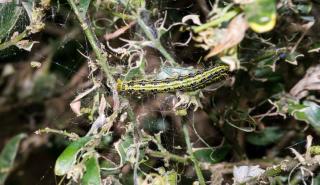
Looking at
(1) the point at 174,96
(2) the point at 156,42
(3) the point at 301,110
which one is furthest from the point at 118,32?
(3) the point at 301,110

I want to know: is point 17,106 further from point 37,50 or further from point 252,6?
point 252,6

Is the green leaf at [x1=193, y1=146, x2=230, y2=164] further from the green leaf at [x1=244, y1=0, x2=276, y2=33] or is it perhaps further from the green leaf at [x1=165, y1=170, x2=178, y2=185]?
the green leaf at [x1=244, y1=0, x2=276, y2=33]

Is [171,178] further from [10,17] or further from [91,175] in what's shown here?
[10,17]

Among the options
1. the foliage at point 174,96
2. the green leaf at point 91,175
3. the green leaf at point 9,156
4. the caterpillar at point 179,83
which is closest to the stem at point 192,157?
the foliage at point 174,96

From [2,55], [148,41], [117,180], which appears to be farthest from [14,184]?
[148,41]

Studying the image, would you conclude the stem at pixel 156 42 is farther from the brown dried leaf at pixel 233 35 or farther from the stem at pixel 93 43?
the brown dried leaf at pixel 233 35

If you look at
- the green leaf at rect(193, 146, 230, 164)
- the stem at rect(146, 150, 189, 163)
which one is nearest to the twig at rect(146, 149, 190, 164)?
the stem at rect(146, 150, 189, 163)
